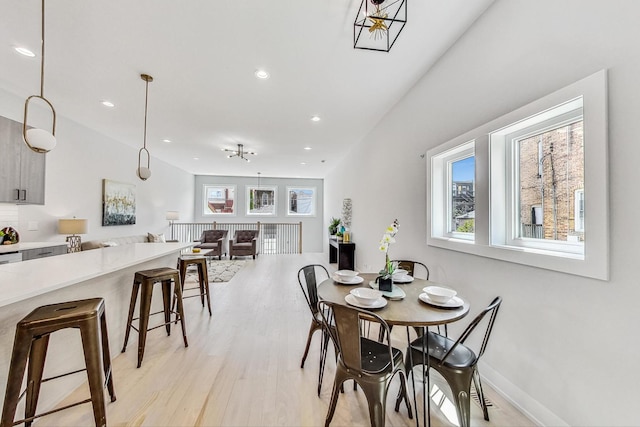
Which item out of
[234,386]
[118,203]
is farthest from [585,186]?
[118,203]

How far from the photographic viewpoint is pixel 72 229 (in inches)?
147

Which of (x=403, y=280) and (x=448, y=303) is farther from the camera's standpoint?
(x=403, y=280)

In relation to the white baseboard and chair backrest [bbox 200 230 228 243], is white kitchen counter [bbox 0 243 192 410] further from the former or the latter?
chair backrest [bbox 200 230 228 243]

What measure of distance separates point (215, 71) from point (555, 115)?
9.62ft

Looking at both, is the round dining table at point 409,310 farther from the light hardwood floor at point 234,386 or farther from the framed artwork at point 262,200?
the framed artwork at point 262,200

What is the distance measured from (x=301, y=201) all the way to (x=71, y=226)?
674cm

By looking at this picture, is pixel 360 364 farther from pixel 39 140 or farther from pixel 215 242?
pixel 215 242

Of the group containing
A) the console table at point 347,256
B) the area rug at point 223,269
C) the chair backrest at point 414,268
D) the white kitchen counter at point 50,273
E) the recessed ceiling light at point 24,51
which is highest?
the recessed ceiling light at point 24,51

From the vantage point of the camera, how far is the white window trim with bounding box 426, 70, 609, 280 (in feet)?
4.05

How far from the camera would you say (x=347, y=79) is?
279 cm

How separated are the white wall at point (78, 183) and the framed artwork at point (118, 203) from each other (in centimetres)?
9

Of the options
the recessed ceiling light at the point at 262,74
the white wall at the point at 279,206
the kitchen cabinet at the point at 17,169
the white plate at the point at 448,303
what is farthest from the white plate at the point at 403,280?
the white wall at the point at 279,206

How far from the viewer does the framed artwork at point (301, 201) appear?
9633 mm

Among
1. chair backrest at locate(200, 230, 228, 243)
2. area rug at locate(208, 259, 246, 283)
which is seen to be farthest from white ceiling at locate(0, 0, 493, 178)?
chair backrest at locate(200, 230, 228, 243)
